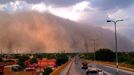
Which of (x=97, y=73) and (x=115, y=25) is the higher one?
(x=115, y=25)

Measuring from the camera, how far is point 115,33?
77.4m

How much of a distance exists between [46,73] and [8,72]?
19.8 meters

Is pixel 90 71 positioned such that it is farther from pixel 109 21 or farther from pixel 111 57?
pixel 111 57

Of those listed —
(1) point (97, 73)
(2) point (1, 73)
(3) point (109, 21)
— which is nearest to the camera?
(1) point (97, 73)

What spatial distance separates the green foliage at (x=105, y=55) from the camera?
180 m

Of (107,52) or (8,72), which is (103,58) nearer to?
(107,52)

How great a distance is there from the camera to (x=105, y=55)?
185 m

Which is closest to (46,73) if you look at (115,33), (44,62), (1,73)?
(1,73)

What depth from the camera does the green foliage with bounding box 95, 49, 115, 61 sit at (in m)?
180

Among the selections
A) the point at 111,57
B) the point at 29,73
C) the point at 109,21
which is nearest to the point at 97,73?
the point at 109,21

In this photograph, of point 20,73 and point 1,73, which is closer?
point 20,73

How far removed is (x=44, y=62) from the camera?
183 m

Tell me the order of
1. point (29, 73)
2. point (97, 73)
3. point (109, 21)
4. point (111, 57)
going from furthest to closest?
1. point (111, 57)
2. point (29, 73)
3. point (109, 21)
4. point (97, 73)

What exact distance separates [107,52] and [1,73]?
85625mm
